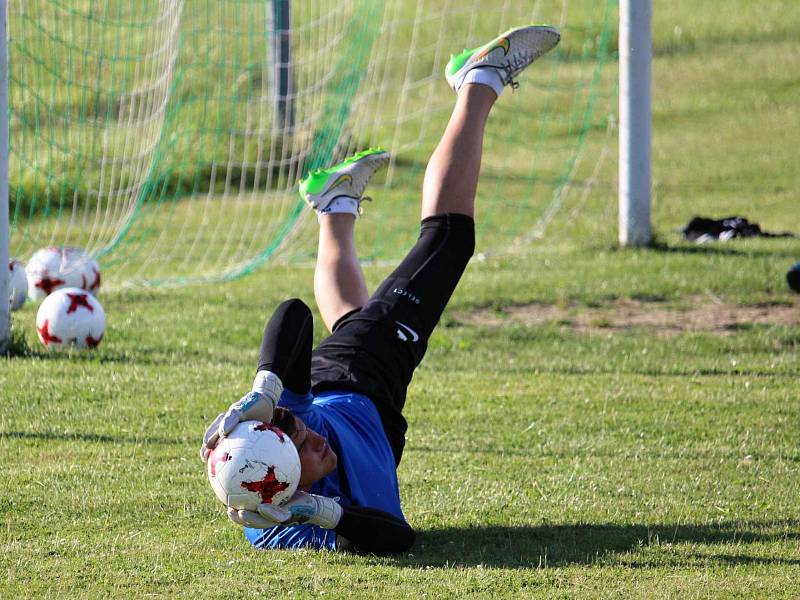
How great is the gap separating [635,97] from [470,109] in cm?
485

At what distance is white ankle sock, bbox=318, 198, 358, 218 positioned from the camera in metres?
6.21

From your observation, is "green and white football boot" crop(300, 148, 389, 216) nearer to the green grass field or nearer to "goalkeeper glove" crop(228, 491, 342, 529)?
the green grass field

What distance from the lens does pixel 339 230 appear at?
20.2 ft

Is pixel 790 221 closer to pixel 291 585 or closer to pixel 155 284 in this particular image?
pixel 155 284

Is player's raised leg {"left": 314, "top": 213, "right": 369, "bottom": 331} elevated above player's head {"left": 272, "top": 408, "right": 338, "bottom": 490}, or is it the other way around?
player's raised leg {"left": 314, "top": 213, "right": 369, "bottom": 331}

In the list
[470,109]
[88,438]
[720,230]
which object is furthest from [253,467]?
[720,230]

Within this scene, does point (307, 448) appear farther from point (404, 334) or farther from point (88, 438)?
point (88, 438)

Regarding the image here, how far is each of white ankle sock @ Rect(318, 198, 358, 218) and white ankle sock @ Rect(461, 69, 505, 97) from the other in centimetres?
80

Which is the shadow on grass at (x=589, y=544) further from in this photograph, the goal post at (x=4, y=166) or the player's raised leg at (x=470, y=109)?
the goal post at (x=4, y=166)

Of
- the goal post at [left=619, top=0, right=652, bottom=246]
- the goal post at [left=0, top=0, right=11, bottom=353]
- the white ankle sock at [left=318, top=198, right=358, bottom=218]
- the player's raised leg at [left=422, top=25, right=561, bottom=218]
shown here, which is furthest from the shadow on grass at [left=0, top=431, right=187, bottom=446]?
the goal post at [left=619, top=0, right=652, bottom=246]

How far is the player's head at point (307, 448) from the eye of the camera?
4.26 m

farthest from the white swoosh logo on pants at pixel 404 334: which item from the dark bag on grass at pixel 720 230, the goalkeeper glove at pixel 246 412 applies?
the dark bag on grass at pixel 720 230

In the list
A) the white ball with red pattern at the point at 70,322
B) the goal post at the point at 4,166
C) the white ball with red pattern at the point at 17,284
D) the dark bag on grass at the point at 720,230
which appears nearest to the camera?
the goal post at the point at 4,166

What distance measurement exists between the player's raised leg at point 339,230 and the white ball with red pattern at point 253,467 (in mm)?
1526
